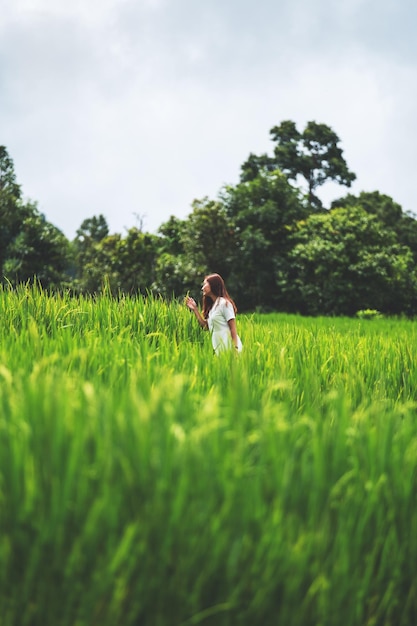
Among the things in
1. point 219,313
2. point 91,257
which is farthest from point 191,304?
point 91,257

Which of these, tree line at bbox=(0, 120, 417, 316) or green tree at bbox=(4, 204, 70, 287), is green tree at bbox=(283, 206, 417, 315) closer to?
tree line at bbox=(0, 120, 417, 316)

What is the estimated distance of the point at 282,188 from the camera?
29562 millimetres

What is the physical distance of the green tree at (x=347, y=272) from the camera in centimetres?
2605

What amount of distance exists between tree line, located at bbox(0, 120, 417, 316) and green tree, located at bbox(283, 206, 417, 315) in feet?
0.17

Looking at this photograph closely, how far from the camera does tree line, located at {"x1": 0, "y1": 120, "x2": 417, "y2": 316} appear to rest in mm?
26375

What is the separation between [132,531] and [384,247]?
28603 mm

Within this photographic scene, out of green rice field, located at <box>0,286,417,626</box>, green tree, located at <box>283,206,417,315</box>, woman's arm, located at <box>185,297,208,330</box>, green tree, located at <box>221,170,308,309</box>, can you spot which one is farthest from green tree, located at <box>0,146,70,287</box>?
green rice field, located at <box>0,286,417,626</box>

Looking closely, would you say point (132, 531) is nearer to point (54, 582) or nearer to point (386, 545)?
point (54, 582)

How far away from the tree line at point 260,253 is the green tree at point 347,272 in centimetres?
5

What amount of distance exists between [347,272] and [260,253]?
4.47 meters

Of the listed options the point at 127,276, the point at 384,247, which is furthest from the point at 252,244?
the point at 127,276

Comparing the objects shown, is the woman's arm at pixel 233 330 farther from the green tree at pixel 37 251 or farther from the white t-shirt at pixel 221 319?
the green tree at pixel 37 251

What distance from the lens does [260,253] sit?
27.8 metres

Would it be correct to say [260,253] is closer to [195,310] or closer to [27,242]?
[27,242]
